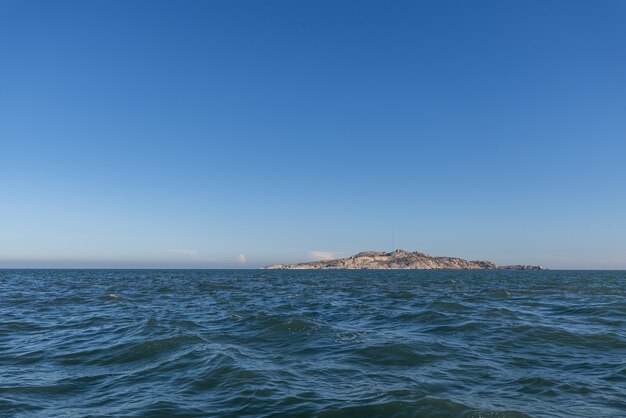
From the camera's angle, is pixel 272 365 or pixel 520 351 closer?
pixel 272 365

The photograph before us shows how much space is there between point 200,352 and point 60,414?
633 centimetres

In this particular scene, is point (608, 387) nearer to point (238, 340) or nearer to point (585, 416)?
point (585, 416)

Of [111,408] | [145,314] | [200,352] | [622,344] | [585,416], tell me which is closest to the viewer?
[585,416]

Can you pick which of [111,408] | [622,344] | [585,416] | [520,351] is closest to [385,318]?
[520,351]

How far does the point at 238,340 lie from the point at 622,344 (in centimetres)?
1606

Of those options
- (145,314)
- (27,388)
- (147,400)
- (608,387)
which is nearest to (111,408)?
(147,400)

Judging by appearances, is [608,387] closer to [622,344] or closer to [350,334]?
[622,344]

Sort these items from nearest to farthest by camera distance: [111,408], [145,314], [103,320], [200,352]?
1. [111,408]
2. [200,352]
3. [103,320]
4. [145,314]

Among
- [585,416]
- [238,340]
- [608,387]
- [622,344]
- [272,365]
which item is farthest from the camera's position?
[238,340]

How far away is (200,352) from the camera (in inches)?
645

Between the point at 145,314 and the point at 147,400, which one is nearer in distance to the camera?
the point at 147,400

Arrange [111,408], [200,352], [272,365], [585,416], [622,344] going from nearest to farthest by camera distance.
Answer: [585,416], [111,408], [272,365], [200,352], [622,344]

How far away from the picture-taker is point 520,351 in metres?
16.6

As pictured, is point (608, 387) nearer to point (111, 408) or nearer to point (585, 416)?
point (585, 416)
